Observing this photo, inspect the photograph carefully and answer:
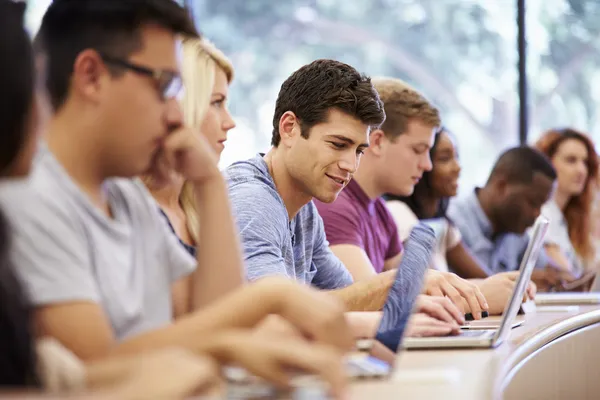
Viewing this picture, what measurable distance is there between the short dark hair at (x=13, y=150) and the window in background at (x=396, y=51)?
3765 millimetres

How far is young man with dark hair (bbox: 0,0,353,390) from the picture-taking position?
45.1 inches

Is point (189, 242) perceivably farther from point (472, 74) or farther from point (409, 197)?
point (472, 74)

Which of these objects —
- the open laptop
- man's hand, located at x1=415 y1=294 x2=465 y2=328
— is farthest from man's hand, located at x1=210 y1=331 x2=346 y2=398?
man's hand, located at x1=415 y1=294 x2=465 y2=328

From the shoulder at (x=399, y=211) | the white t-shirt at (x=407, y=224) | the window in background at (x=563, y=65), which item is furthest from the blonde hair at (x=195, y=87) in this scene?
the window in background at (x=563, y=65)

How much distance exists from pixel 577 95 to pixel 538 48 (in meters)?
0.42

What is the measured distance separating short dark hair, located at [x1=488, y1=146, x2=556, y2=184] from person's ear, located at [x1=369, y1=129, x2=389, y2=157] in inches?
44.7

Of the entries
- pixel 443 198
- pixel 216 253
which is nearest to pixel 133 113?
pixel 216 253

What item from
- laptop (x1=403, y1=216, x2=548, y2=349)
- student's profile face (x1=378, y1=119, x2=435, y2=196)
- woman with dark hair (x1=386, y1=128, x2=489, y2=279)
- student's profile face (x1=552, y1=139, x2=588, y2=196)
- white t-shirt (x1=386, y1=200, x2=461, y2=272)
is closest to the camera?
laptop (x1=403, y1=216, x2=548, y2=349)

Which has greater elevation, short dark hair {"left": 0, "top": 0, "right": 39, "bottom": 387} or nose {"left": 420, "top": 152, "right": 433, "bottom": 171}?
nose {"left": 420, "top": 152, "right": 433, "bottom": 171}

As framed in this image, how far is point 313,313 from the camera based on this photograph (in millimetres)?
1153

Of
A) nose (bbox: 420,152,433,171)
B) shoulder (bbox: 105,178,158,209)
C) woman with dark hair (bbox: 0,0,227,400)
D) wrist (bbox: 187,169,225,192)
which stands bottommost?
woman with dark hair (bbox: 0,0,227,400)

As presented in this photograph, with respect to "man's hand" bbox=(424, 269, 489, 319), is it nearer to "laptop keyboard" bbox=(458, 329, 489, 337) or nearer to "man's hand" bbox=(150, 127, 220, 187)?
"laptop keyboard" bbox=(458, 329, 489, 337)

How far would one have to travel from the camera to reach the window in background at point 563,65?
599cm

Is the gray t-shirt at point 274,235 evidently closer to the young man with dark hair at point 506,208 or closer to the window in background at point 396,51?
the young man with dark hair at point 506,208
